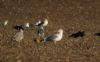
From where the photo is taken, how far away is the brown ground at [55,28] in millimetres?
18125

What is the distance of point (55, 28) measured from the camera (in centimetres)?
2748

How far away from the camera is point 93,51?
1917 cm

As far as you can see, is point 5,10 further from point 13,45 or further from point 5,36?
point 13,45

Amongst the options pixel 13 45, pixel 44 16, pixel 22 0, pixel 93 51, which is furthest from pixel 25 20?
pixel 93 51

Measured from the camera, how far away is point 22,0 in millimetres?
39844

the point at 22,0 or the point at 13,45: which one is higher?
the point at 22,0

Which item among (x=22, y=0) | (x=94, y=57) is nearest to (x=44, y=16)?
(x=22, y=0)

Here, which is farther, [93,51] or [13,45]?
[13,45]

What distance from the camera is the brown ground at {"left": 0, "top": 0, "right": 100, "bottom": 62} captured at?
18125 millimetres

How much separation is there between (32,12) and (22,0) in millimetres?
5007

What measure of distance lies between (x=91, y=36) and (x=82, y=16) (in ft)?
29.2

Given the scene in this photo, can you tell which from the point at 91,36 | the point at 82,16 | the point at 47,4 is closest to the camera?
the point at 91,36

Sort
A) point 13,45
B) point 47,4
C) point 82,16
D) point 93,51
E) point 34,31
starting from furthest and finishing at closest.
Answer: point 47,4 < point 82,16 < point 34,31 < point 13,45 < point 93,51

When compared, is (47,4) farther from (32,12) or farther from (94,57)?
(94,57)
